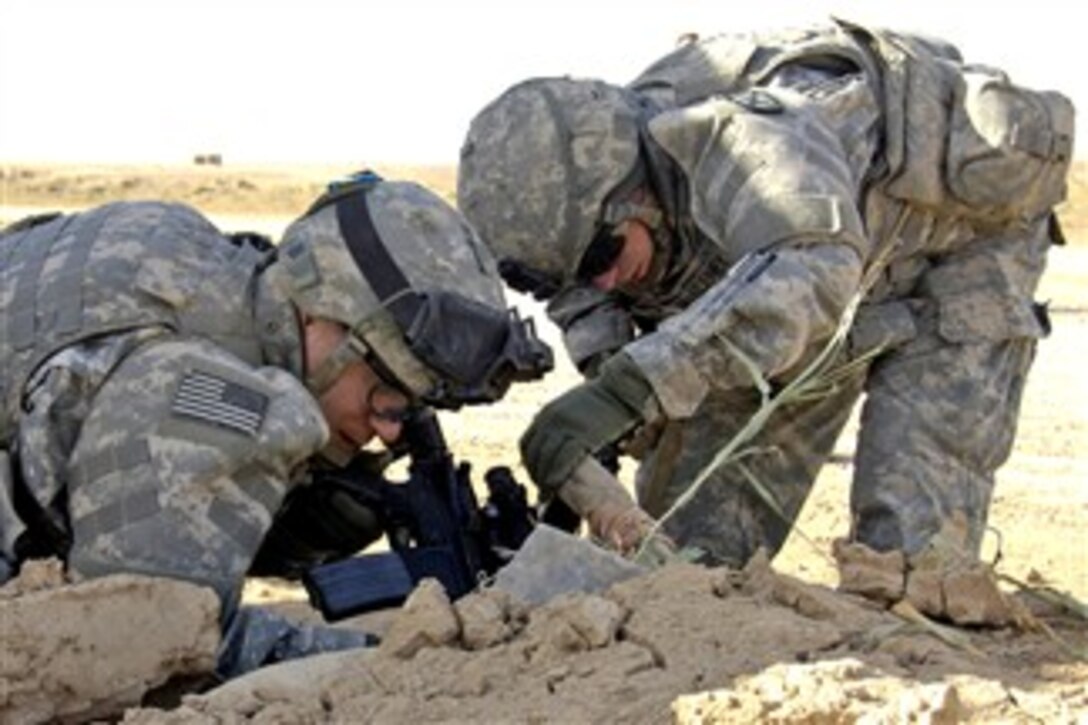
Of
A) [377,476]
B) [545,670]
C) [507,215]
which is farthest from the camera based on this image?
[507,215]

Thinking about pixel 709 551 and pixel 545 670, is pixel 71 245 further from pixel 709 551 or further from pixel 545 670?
pixel 709 551

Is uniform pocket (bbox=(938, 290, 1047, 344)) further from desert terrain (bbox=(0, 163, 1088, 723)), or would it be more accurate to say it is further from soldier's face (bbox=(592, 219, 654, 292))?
desert terrain (bbox=(0, 163, 1088, 723))

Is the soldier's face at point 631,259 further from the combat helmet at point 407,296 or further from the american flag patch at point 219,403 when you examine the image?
the american flag patch at point 219,403

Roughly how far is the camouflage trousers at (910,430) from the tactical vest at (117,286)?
6.49 ft

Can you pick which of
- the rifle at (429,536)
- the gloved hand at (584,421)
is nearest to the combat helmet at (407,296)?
the rifle at (429,536)

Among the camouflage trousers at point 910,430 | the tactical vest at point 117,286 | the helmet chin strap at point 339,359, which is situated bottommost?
the camouflage trousers at point 910,430

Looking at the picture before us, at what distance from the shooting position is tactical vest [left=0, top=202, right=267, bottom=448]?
3924mm

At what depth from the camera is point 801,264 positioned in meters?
4.75

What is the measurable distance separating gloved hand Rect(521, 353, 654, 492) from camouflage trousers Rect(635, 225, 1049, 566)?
1.09 metres

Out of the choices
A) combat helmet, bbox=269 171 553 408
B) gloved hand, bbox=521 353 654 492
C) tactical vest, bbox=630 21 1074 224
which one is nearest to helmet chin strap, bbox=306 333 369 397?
combat helmet, bbox=269 171 553 408

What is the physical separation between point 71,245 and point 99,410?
0.50m

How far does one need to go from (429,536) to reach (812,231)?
1149 mm

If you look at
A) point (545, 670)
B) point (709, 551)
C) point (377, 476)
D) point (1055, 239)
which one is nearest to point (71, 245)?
point (377, 476)

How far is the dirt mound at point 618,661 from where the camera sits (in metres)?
3.01
